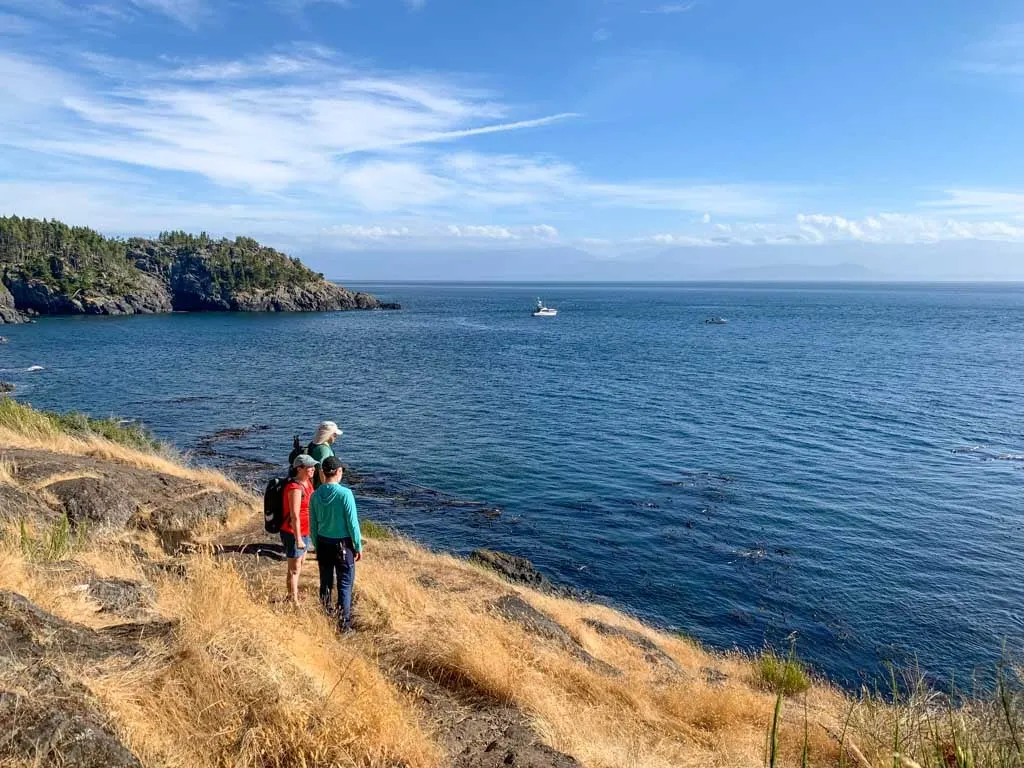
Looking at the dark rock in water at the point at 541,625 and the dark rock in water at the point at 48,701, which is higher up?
the dark rock in water at the point at 48,701

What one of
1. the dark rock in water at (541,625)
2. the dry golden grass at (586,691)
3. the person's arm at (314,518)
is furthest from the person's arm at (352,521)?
the dark rock in water at (541,625)

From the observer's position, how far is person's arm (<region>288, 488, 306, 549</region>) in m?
9.24

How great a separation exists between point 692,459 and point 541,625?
2153 centimetres

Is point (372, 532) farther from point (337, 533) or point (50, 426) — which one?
point (50, 426)

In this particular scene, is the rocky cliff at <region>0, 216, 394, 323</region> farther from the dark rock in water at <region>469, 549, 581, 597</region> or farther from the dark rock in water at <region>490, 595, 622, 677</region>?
the dark rock in water at <region>490, 595, 622, 677</region>

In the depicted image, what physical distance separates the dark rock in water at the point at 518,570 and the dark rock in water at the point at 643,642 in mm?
4437

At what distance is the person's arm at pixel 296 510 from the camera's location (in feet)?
30.3

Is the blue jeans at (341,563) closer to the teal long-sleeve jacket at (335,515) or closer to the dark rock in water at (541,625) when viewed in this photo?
the teal long-sleeve jacket at (335,515)

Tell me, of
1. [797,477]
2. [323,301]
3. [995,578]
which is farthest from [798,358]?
[323,301]

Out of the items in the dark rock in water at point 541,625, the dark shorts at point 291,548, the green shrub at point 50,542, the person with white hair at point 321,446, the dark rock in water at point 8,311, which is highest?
the dark rock in water at point 8,311

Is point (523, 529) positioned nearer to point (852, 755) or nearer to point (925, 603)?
point (925, 603)

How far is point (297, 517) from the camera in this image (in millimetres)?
9414

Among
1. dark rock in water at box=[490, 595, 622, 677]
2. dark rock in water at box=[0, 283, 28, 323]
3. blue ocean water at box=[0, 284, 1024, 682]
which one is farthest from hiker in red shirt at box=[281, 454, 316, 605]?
dark rock in water at box=[0, 283, 28, 323]

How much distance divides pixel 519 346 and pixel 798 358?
89.4 ft
